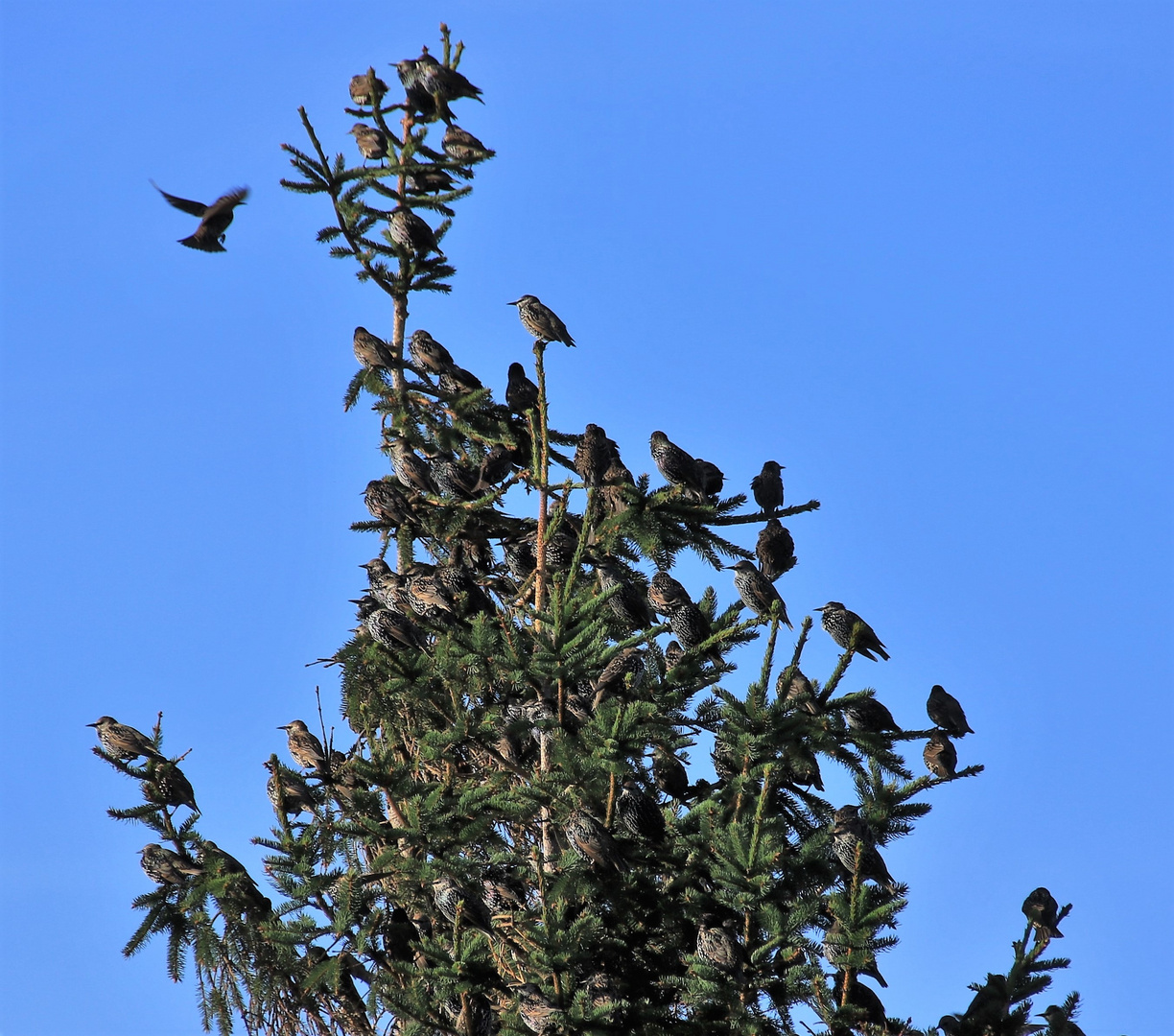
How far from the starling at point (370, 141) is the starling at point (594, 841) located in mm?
6666

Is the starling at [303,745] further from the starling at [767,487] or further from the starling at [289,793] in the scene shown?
the starling at [767,487]

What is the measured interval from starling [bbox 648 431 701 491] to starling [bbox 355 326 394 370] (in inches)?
91.4

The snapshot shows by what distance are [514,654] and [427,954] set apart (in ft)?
5.44

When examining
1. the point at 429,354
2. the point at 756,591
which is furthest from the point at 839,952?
the point at 429,354

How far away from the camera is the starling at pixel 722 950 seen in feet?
21.8

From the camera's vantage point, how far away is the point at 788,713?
22.8 ft

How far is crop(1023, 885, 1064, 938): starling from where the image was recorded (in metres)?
7.72

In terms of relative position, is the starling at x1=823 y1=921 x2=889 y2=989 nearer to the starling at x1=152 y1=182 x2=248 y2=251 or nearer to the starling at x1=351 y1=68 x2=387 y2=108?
the starling at x1=152 y1=182 x2=248 y2=251

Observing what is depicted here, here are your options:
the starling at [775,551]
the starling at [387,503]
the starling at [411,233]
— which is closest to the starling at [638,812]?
the starling at [775,551]

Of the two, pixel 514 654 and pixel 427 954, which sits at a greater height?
pixel 514 654

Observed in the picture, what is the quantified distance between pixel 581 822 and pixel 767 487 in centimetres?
344

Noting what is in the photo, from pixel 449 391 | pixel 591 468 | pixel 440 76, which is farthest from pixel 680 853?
pixel 440 76

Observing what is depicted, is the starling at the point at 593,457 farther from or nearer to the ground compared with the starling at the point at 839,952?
farther from the ground

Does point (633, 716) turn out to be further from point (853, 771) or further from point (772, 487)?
point (772, 487)
